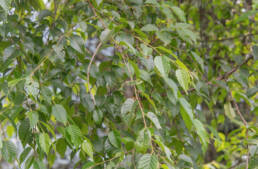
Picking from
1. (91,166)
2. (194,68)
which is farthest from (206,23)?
(91,166)

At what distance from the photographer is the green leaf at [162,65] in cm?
69

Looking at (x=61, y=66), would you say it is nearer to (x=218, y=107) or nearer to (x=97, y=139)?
(x=97, y=139)

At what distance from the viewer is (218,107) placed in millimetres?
2273

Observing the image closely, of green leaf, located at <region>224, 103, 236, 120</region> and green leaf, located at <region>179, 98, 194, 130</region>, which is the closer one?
green leaf, located at <region>179, 98, 194, 130</region>

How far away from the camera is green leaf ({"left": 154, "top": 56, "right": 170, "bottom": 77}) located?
2.28 ft

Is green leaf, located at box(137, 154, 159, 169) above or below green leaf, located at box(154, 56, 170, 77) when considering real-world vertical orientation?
below

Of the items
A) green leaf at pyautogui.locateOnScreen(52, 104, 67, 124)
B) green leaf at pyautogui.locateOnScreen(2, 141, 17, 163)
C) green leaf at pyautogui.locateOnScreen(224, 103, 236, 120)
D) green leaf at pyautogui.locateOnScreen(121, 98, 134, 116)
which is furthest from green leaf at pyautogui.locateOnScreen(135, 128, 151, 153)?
green leaf at pyautogui.locateOnScreen(224, 103, 236, 120)

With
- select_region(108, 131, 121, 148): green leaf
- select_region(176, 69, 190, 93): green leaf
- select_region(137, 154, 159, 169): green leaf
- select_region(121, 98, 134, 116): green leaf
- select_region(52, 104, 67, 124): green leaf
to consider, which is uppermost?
select_region(176, 69, 190, 93): green leaf

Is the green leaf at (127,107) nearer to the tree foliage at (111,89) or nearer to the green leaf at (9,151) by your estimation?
the tree foliage at (111,89)

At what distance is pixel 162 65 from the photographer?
71 centimetres

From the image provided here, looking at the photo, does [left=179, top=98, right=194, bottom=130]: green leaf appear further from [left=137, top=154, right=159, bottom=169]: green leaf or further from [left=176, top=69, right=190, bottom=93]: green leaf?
[left=137, top=154, right=159, bottom=169]: green leaf

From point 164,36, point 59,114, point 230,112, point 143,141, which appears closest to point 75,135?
point 59,114

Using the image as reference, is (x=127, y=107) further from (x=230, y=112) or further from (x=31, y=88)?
(x=230, y=112)

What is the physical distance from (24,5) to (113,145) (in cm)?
59
